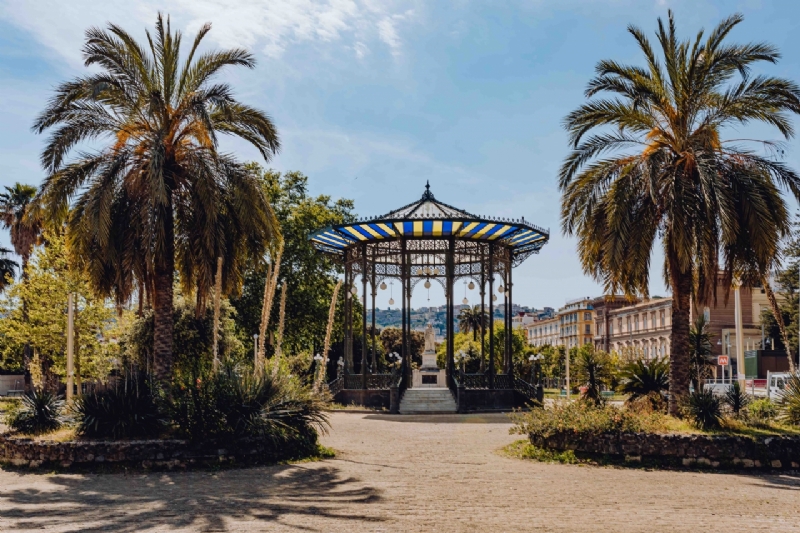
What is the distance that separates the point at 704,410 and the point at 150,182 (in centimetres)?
1197

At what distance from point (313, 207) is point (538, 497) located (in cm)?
3191

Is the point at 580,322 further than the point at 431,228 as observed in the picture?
Yes

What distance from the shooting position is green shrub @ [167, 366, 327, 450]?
44.9 ft

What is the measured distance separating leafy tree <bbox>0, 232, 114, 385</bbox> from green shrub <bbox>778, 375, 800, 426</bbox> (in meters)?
22.7

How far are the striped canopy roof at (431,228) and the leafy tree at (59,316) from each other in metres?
9.30

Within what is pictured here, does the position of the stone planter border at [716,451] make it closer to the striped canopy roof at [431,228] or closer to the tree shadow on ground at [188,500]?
the tree shadow on ground at [188,500]

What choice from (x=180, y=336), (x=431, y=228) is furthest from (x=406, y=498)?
(x=180, y=336)

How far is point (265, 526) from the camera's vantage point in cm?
867

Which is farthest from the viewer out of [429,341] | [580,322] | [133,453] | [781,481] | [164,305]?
[580,322]

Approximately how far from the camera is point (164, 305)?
54.4 ft

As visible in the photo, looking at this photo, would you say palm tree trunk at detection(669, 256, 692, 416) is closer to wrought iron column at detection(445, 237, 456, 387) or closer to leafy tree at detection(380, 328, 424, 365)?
wrought iron column at detection(445, 237, 456, 387)

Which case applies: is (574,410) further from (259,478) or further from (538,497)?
(259,478)

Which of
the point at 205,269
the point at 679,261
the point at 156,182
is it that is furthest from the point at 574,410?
the point at 156,182

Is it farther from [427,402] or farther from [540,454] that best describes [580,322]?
[540,454]
